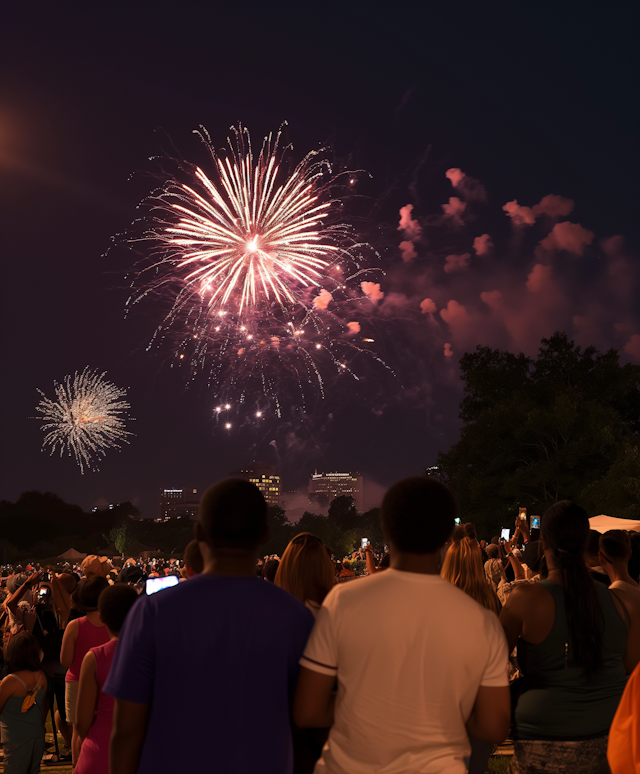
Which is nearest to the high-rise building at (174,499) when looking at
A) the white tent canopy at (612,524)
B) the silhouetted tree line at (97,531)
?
the silhouetted tree line at (97,531)

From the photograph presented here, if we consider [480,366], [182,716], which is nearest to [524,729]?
[182,716]

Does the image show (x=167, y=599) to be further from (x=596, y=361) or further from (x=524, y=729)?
(x=596, y=361)

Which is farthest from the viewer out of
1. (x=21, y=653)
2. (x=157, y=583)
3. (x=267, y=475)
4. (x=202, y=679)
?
(x=267, y=475)

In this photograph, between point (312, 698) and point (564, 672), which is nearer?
point (312, 698)

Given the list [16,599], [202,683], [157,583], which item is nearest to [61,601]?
[16,599]

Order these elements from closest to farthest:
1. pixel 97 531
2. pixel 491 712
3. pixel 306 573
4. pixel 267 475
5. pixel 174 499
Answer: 1. pixel 491 712
2. pixel 306 573
3. pixel 97 531
4. pixel 267 475
5. pixel 174 499

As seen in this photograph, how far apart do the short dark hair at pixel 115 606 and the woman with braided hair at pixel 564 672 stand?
7.47 ft

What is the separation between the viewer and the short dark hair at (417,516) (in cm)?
250

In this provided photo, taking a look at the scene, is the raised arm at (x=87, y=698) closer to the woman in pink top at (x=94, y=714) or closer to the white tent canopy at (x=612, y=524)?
the woman in pink top at (x=94, y=714)

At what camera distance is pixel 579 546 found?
3408mm

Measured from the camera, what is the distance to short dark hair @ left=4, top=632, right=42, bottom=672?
524cm

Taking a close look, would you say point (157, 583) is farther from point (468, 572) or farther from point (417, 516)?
point (417, 516)

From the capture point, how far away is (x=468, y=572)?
4.90 metres

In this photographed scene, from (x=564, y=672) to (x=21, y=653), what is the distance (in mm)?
4238
